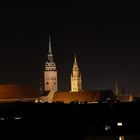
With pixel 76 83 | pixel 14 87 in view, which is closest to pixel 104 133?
pixel 14 87

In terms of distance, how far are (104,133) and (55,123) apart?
2586mm

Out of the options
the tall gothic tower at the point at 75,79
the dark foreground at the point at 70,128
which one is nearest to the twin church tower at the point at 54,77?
the tall gothic tower at the point at 75,79

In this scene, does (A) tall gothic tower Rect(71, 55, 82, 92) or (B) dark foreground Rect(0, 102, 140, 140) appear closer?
(B) dark foreground Rect(0, 102, 140, 140)

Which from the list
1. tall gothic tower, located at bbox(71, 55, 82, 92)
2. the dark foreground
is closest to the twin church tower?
tall gothic tower, located at bbox(71, 55, 82, 92)

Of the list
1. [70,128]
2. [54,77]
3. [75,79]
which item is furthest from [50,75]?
[70,128]

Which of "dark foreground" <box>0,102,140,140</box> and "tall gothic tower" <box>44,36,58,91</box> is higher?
"tall gothic tower" <box>44,36,58,91</box>

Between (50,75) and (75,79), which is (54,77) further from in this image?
(75,79)

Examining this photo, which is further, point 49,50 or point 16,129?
point 49,50

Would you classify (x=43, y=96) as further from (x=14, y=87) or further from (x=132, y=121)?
(x=132, y=121)

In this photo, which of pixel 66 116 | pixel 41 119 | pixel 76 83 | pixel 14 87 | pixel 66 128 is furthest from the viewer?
pixel 76 83

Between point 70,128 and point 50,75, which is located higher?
point 50,75

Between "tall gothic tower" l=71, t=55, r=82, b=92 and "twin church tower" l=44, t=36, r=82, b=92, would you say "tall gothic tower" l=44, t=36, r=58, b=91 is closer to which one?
"twin church tower" l=44, t=36, r=82, b=92

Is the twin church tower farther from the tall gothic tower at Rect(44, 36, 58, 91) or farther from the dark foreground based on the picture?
the dark foreground

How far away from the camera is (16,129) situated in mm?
32188
